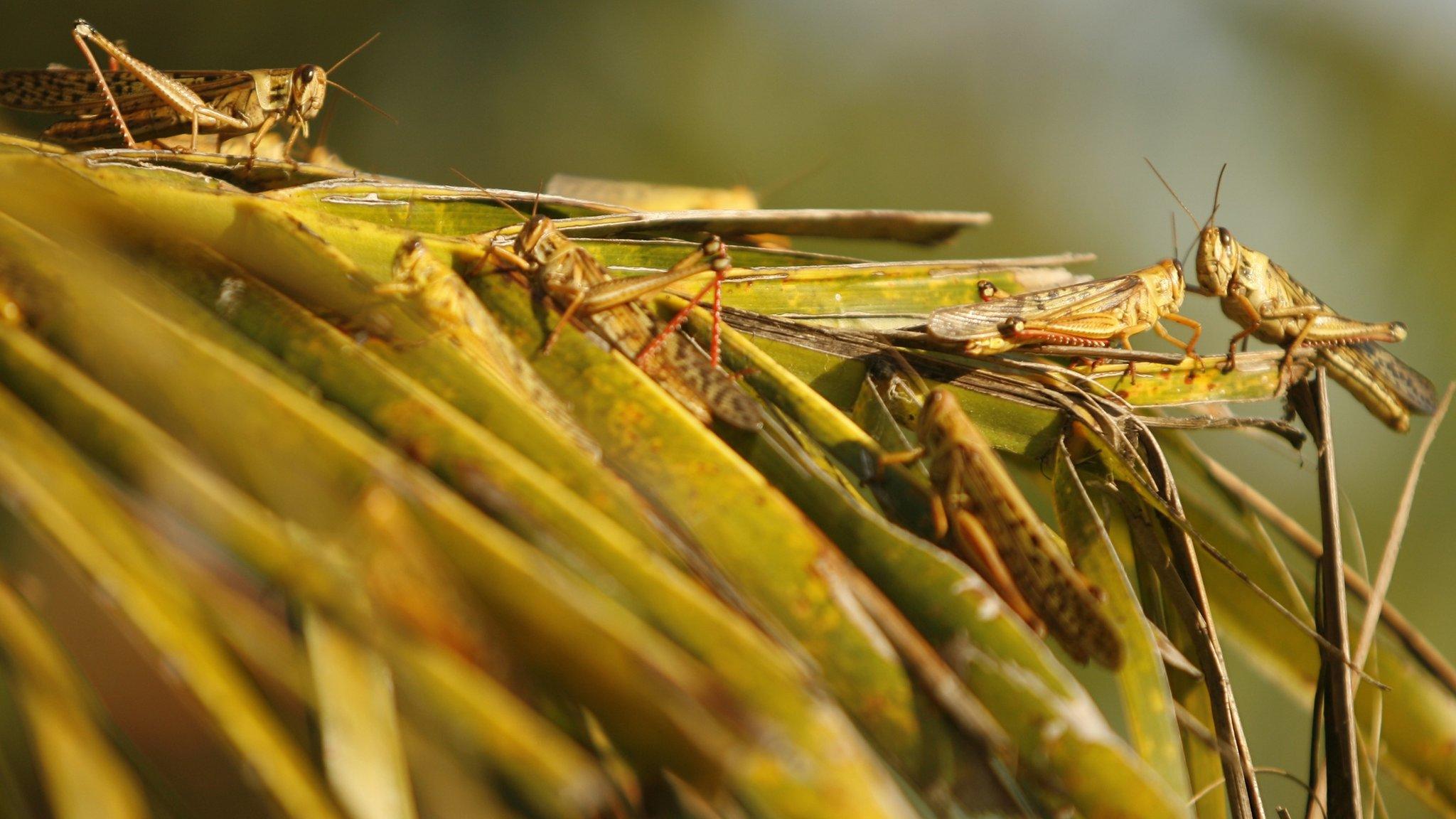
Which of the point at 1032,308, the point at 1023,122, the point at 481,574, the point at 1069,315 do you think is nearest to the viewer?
the point at 481,574

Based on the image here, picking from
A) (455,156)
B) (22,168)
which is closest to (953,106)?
(455,156)

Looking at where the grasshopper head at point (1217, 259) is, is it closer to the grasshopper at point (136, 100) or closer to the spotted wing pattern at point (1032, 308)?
the spotted wing pattern at point (1032, 308)

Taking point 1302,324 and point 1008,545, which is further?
point 1302,324

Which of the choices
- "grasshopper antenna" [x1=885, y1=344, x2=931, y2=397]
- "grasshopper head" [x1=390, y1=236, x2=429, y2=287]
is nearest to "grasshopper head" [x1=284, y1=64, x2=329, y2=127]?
"grasshopper head" [x1=390, y1=236, x2=429, y2=287]

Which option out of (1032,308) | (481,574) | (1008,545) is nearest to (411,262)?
(481,574)

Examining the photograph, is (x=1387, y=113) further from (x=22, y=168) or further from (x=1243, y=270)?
(x=22, y=168)

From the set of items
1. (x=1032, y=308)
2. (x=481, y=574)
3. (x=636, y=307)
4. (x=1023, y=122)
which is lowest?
(x=481, y=574)

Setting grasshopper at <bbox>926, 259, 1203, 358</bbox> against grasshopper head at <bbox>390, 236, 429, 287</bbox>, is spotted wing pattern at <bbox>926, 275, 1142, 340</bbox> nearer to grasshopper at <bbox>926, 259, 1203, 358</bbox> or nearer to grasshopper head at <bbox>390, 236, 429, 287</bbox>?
grasshopper at <bbox>926, 259, 1203, 358</bbox>

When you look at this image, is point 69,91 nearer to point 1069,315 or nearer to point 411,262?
point 411,262
